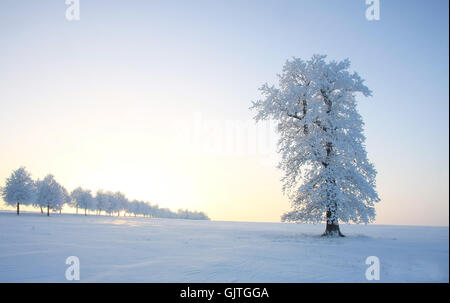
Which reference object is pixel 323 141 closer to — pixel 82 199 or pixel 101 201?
pixel 82 199

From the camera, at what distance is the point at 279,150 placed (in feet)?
65.6

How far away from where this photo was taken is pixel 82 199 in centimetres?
9850

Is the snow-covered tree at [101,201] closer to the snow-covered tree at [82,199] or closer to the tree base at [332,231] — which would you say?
the snow-covered tree at [82,199]

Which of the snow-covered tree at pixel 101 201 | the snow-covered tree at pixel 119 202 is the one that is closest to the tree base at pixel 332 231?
the snow-covered tree at pixel 101 201

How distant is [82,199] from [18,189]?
4026 cm

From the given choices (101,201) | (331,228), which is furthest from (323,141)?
(101,201)

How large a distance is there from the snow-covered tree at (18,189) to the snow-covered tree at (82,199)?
121 feet

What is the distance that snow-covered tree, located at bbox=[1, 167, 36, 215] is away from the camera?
59.9 m

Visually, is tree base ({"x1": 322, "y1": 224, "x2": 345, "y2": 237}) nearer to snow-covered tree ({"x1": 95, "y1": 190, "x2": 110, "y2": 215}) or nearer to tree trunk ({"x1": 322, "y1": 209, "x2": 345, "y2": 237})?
tree trunk ({"x1": 322, "y1": 209, "x2": 345, "y2": 237})

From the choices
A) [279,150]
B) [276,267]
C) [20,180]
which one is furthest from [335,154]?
[20,180]

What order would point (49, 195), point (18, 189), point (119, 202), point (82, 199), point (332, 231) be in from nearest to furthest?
point (332, 231), point (18, 189), point (49, 195), point (82, 199), point (119, 202)

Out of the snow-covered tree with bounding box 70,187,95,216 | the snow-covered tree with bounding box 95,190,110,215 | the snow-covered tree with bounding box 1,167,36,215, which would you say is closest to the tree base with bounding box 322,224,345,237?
the snow-covered tree with bounding box 1,167,36,215

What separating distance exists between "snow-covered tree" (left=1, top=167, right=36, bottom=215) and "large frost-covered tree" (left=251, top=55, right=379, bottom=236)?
67553mm

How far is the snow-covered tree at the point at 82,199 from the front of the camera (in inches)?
3875
